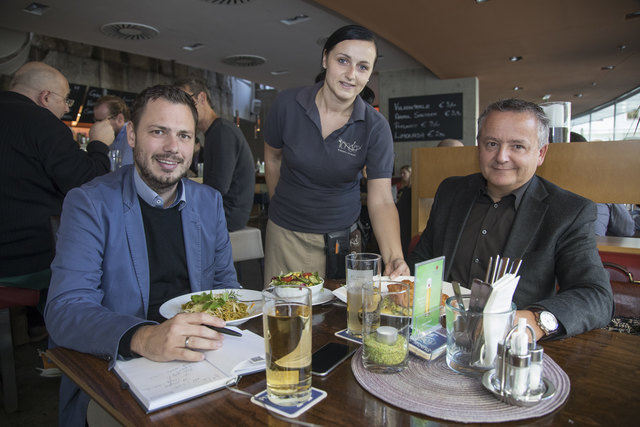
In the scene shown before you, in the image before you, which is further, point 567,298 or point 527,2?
point 527,2

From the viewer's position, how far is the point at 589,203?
147 centimetres

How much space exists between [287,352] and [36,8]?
5.71 metres

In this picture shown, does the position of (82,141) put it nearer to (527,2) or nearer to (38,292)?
(38,292)

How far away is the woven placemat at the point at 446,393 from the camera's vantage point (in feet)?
2.39

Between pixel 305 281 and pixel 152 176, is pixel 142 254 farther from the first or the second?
pixel 305 281

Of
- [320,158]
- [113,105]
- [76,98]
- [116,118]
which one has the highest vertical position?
[76,98]

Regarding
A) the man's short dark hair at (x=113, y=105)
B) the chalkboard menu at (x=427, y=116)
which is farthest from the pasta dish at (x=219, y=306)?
the chalkboard menu at (x=427, y=116)

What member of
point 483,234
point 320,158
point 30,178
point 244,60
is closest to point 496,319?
point 483,234

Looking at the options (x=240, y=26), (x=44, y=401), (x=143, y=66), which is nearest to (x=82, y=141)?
(x=240, y=26)

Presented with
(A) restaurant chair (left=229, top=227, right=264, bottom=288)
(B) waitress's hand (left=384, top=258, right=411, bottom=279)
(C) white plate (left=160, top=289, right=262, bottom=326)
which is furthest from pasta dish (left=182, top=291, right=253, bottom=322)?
(A) restaurant chair (left=229, top=227, right=264, bottom=288)

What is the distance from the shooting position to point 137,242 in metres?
1.33

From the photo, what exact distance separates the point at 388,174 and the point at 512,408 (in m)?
1.37

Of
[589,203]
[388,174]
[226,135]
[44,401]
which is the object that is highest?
[226,135]

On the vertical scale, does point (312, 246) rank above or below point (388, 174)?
below
